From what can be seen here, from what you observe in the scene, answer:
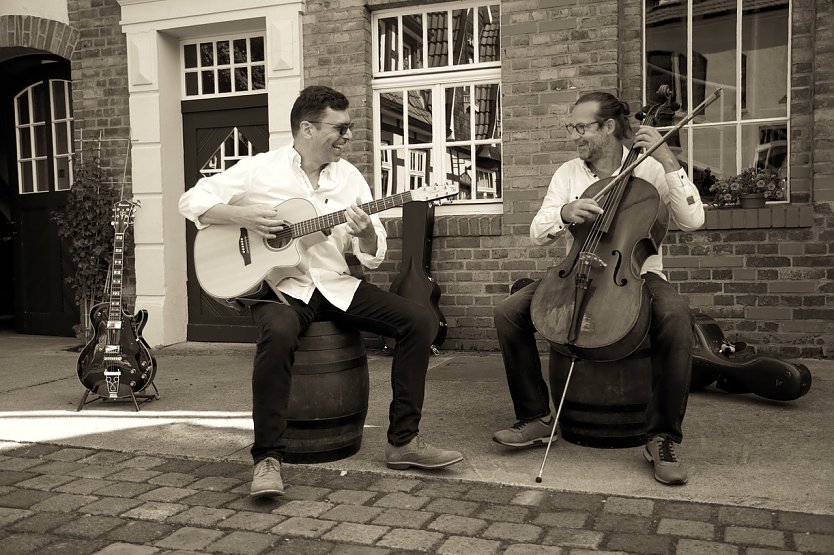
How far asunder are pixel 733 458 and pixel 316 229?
6.63 ft

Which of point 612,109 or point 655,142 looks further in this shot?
point 612,109

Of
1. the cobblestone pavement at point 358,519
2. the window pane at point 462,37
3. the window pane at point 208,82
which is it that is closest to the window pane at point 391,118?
the window pane at point 462,37

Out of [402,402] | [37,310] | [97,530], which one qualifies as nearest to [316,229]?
[402,402]

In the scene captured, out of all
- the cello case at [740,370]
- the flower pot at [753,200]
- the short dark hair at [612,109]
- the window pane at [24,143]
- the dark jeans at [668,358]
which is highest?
the window pane at [24,143]

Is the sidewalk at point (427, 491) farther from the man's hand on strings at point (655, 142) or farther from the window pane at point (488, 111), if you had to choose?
the window pane at point (488, 111)

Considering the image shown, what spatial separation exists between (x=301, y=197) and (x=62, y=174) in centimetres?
553

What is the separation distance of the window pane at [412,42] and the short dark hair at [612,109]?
327 centimetres

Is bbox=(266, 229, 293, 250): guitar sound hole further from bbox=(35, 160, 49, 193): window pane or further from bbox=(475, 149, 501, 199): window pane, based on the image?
bbox=(35, 160, 49, 193): window pane

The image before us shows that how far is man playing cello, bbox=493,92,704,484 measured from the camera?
3424 millimetres

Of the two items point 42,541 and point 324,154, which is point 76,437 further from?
point 324,154

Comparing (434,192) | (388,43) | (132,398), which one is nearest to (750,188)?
(388,43)

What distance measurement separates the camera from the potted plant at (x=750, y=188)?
19.1ft

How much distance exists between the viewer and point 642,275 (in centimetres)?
373

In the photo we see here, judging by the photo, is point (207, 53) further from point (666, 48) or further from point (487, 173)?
point (666, 48)
